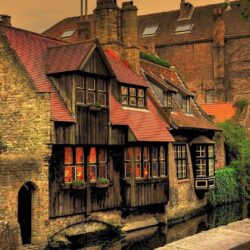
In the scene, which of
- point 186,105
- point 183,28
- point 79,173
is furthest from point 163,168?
point 183,28

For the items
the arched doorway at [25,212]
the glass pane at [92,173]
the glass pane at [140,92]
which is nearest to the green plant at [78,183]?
Result: the glass pane at [92,173]

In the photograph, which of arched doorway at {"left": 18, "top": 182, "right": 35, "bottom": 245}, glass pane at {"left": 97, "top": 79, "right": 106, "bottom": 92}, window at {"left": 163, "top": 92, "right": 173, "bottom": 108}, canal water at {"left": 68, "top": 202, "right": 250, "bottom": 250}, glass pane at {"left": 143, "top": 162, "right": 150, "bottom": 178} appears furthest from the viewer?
window at {"left": 163, "top": 92, "right": 173, "bottom": 108}

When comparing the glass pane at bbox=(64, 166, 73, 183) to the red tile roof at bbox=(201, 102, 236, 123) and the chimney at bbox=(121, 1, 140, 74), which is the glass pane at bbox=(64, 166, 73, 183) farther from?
the red tile roof at bbox=(201, 102, 236, 123)

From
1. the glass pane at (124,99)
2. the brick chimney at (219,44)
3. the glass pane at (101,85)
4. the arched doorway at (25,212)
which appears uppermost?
the brick chimney at (219,44)

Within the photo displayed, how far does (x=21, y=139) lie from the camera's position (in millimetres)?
19953

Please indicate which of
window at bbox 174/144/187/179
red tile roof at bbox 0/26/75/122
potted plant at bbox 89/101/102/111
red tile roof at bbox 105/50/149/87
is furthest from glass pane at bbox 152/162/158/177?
red tile roof at bbox 0/26/75/122

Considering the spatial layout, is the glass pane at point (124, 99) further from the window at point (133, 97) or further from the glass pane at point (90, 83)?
the glass pane at point (90, 83)

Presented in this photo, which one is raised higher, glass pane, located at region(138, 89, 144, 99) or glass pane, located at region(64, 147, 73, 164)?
glass pane, located at region(138, 89, 144, 99)

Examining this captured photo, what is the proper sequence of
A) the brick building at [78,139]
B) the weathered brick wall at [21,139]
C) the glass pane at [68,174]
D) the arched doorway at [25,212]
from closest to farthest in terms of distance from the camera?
the weathered brick wall at [21,139] → the brick building at [78,139] → the arched doorway at [25,212] → the glass pane at [68,174]

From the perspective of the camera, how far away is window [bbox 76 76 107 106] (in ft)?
69.2

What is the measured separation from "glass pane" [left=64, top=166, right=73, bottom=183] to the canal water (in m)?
2.50

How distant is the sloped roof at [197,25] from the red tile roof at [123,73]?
1102 inches

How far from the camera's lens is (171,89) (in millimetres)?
28719

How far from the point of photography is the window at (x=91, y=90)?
2109 centimetres
